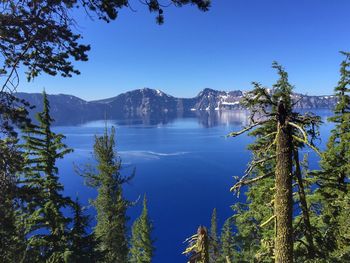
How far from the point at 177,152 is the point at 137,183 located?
49960mm

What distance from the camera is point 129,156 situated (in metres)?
127

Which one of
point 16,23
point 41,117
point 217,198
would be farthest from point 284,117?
point 217,198

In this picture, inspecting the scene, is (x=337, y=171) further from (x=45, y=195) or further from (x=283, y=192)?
(x=45, y=195)

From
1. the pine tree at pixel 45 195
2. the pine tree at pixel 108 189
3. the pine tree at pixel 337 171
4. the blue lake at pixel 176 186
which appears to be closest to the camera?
the pine tree at pixel 337 171

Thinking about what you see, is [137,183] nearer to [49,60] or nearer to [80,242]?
[80,242]

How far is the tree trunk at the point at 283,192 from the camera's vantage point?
4477 mm

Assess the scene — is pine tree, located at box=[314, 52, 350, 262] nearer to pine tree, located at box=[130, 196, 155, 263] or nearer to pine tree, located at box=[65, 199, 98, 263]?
pine tree, located at box=[65, 199, 98, 263]

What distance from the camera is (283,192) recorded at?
4.66 m

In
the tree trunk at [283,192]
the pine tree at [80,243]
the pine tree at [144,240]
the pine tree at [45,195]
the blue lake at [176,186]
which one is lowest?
the blue lake at [176,186]

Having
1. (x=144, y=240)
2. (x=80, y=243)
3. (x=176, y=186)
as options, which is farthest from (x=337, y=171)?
(x=176, y=186)

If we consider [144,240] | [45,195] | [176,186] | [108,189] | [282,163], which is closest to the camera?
[282,163]

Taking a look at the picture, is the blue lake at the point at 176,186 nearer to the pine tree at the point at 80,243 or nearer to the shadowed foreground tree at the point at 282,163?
the pine tree at the point at 80,243

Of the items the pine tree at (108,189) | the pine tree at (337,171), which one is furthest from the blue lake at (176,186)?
the pine tree at (337,171)

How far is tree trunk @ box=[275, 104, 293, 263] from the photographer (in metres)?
4.48
